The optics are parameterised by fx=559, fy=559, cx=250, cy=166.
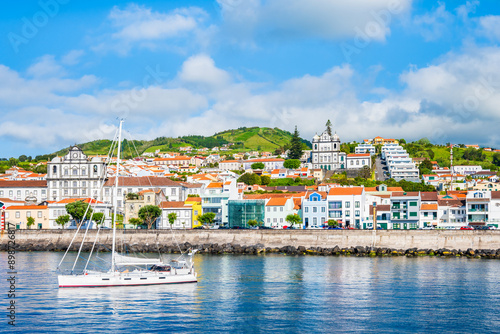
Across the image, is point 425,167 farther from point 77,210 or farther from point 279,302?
point 279,302

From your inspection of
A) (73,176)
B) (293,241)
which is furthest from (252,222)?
(73,176)

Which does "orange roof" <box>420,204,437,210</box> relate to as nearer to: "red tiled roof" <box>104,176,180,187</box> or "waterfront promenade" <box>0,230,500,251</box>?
"waterfront promenade" <box>0,230,500,251</box>

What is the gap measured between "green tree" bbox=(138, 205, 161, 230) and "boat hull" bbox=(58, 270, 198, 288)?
1331 inches

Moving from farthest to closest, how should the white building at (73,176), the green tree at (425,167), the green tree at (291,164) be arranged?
the green tree at (291,164)
the green tree at (425,167)
the white building at (73,176)

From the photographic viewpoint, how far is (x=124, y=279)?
34.8 metres

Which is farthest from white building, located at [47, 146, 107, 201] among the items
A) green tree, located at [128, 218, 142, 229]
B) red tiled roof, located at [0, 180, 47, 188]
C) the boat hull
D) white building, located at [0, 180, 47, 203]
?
the boat hull

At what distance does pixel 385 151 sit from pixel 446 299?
114 meters

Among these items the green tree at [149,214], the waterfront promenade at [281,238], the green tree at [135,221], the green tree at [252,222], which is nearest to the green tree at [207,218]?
the green tree at [252,222]

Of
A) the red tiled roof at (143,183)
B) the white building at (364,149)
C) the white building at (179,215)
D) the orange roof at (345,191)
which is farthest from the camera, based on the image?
the white building at (364,149)

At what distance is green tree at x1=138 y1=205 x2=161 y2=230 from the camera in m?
69.4

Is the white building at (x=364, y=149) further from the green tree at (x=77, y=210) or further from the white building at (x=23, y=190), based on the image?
the green tree at (x=77, y=210)

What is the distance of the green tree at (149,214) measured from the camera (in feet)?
228

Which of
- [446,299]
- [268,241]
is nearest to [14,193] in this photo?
[268,241]

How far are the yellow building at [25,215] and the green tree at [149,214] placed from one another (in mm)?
13520
